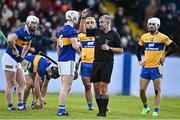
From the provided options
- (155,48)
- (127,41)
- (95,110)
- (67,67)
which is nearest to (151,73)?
(155,48)

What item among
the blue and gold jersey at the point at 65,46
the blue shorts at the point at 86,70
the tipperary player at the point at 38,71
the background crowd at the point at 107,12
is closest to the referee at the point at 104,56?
the blue and gold jersey at the point at 65,46

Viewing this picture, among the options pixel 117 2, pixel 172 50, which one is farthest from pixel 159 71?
pixel 117 2

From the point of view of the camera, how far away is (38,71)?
70.8ft

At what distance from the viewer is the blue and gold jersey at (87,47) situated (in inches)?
890

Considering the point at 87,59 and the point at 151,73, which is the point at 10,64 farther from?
the point at 151,73

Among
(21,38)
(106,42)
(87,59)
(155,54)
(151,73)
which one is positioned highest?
(21,38)

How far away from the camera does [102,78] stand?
19328 mm

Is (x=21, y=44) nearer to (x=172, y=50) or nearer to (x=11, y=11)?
(x=172, y=50)

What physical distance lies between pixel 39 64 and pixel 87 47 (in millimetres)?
1738

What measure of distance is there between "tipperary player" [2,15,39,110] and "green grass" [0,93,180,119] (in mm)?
714

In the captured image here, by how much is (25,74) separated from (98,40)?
11.3 ft

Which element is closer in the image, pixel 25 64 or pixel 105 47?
pixel 105 47

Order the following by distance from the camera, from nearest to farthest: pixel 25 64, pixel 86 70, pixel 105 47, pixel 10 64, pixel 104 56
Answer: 1. pixel 105 47
2. pixel 104 56
3. pixel 10 64
4. pixel 25 64
5. pixel 86 70

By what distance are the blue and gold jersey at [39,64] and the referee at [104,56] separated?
7.76ft
